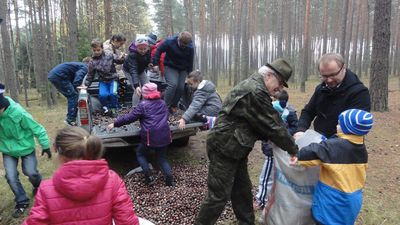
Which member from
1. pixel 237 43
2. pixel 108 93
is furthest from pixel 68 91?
pixel 237 43

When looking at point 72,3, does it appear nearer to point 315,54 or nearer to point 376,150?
point 376,150

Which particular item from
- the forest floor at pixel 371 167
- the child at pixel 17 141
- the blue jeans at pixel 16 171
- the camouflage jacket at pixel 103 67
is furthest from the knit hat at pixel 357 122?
→ the camouflage jacket at pixel 103 67

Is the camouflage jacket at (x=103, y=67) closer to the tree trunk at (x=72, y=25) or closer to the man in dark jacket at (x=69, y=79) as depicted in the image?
the man in dark jacket at (x=69, y=79)

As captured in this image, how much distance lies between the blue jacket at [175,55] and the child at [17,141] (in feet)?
9.14

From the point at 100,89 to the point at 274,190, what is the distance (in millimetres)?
4390

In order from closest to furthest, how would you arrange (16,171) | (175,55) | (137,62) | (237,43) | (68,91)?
(16,171) < (175,55) < (137,62) < (68,91) < (237,43)

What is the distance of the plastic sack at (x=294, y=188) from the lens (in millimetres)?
3336

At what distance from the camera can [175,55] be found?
6.58 metres

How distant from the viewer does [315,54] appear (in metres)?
47.7

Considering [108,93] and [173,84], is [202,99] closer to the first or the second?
[173,84]

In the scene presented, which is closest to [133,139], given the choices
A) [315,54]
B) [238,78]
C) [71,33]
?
[71,33]

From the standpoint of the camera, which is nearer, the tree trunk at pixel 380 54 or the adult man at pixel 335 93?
the adult man at pixel 335 93

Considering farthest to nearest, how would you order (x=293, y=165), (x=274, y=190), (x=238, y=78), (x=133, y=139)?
(x=238, y=78) → (x=133, y=139) → (x=274, y=190) → (x=293, y=165)

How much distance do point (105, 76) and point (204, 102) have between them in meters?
2.25
